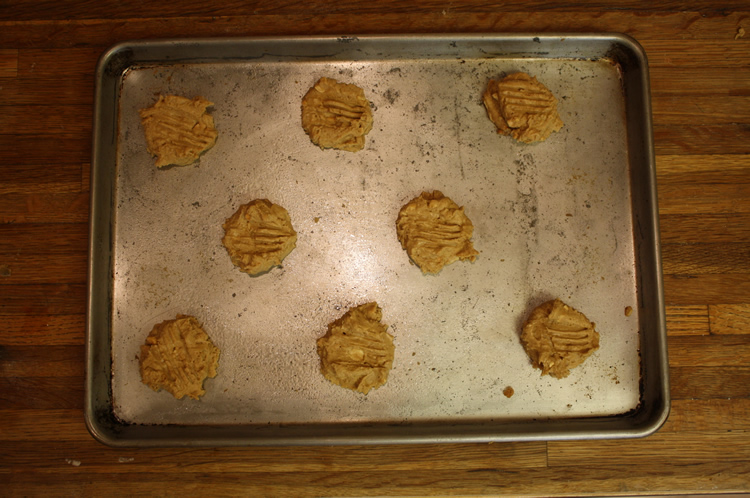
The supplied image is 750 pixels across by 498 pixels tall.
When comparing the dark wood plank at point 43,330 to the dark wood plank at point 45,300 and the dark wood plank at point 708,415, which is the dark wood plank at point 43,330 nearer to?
the dark wood plank at point 45,300

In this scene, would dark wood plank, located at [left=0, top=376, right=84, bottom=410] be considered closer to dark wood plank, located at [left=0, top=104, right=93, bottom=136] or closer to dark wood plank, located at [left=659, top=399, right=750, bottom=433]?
dark wood plank, located at [left=0, top=104, right=93, bottom=136]

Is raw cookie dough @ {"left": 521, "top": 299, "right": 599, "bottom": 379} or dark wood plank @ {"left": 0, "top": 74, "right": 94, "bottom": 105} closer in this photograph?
raw cookie dough @ {"left": 521, "top": 299, "right": 599, "bottom": 379}

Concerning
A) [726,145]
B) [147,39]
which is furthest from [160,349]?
[726,145]

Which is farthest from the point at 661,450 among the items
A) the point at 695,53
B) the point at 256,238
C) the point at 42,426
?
the point at 42,426

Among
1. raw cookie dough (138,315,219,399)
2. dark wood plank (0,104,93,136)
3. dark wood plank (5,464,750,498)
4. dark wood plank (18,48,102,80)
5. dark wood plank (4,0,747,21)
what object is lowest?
dark wood plank (5,464,750,498)

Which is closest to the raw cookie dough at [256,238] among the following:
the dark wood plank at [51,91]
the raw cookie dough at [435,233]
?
the raw cookie dough at [435,233]

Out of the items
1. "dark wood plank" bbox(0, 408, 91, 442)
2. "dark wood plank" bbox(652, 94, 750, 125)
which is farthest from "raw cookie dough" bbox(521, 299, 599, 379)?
"dark wood plank" bbox(0, 408, 91, 442)

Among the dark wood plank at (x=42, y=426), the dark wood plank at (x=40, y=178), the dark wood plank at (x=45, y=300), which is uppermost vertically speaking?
the dark wood plank at (x=40, y=178)

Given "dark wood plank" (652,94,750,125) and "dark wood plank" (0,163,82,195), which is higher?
"dark wood plank" (652,94,750,125)
